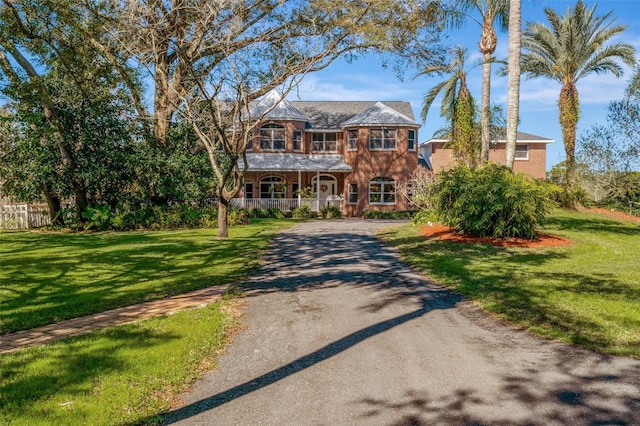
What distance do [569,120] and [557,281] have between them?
70.7 ft

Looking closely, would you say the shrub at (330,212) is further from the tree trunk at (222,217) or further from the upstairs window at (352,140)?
the tree trunk at (222,217)

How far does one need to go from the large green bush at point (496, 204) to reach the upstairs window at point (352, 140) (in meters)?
17.3

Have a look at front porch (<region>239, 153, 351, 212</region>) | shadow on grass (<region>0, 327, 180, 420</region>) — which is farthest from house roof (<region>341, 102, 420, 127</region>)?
shadow on grass (<region>0, 327, 180, 420</region>)

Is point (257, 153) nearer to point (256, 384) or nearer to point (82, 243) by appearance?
point (82, 243)

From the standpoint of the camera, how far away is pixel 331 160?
34969mm

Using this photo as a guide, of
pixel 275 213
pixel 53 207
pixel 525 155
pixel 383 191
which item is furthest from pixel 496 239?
pixel 525 155

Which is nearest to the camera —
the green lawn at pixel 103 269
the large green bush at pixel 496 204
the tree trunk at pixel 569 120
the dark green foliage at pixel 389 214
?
the green lawn at pixel 103 269

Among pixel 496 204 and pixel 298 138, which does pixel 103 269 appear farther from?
pixel 298 138

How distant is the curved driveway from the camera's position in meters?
4.38

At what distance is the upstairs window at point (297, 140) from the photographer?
3488 cm

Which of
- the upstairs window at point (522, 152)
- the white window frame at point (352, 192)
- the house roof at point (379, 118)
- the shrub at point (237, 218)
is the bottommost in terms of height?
the shrub at point (237, 218)

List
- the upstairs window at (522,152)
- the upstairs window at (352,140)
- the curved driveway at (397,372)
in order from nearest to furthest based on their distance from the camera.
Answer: the curved driveway at (397,372), the upstairs window at (352,140), the upstairs window at (522,152)

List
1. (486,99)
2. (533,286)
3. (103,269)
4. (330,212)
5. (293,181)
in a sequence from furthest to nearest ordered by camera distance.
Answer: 1. (293,181)
2. (330,212)
3. (486,99)
4. (103,269)
5. (533,286)

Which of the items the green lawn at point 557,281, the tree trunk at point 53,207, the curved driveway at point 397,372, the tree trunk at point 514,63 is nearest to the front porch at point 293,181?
the tree trunk at point 53,207
